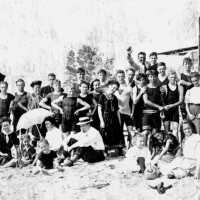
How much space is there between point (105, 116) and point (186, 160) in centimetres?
214

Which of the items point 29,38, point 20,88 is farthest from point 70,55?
point 20,88

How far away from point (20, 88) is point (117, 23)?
4751cm

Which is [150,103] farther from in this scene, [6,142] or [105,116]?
[6,142]

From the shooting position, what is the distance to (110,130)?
28.3 feet

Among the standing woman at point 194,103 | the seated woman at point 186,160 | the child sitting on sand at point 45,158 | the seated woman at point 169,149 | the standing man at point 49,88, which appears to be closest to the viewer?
the seated woman at point 186,160

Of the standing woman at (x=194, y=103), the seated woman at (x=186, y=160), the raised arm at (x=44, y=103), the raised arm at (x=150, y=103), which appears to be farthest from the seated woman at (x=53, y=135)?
the standing woman at (x=194, y=103)

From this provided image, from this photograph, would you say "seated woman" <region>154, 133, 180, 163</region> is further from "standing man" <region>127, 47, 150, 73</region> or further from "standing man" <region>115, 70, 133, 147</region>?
"standing man" <region>127, 47, 150, 73</region>

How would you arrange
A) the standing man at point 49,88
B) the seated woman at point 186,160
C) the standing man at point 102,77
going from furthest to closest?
the standing man at point 49,88 → the standing man at point 102,77 → the seated woman at point 186,160

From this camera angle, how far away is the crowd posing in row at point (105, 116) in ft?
26.7

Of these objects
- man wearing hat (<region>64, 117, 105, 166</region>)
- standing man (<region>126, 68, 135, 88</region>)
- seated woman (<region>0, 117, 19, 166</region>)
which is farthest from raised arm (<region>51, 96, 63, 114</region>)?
standing man (<region>126, 68, 135, 88</region>)

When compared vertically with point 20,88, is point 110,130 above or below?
below

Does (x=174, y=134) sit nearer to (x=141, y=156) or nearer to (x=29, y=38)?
(x=141, y=156)

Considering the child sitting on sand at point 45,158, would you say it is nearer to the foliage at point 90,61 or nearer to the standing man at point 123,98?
the standing man at point 123,98

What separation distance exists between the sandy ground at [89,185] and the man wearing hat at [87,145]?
16 centimetres
